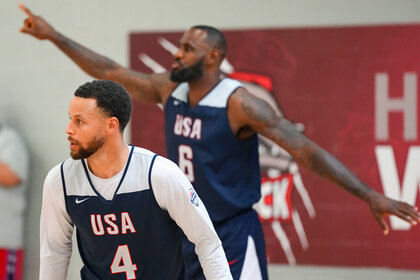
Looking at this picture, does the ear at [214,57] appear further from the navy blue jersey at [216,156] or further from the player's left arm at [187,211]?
the player's left arm at [187,211]

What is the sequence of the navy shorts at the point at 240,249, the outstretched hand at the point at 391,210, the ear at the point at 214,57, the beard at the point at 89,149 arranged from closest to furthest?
the beard at the point at 89,149
the outstretched hand at the point at 391,210
the navy shorts at the point at 240,249
the ear at the point at 214,57

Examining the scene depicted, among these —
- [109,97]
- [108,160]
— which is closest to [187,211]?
[108,160]

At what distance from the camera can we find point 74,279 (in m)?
5.65

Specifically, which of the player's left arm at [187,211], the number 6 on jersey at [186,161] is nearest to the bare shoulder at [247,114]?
the number 6 on jersey at [186,161]

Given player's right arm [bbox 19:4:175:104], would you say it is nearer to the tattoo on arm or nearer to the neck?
the tattoo on arm

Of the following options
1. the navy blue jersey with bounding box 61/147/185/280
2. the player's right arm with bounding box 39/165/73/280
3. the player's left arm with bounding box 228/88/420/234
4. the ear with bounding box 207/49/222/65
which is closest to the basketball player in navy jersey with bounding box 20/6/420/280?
the player's left arm with bounding box 228/88/420/234

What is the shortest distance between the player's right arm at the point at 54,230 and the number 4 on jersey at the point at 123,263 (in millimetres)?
205

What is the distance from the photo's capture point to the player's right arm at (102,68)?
415cm

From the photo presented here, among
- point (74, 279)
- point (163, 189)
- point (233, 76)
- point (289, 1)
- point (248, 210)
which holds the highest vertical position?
point (289, 1)

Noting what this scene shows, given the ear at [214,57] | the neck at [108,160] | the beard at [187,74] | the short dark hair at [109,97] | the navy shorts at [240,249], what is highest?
the ear at [214,57]

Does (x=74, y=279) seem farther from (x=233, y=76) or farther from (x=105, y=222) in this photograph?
(x=105, y=222)

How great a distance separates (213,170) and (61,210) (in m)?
1.20

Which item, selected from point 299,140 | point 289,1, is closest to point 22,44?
point 289,1

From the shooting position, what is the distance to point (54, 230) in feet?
8.91
